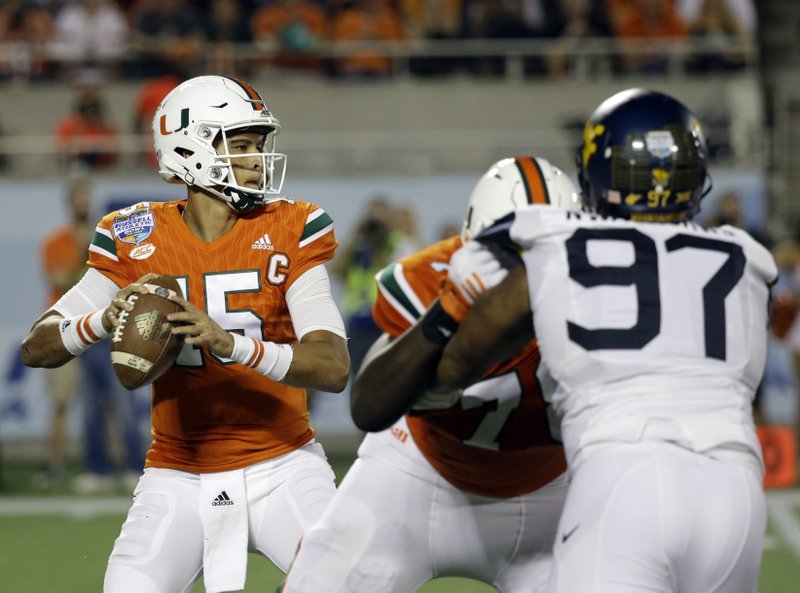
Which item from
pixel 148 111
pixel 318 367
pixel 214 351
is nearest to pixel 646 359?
pixel 318 367

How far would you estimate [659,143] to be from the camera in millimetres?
2688

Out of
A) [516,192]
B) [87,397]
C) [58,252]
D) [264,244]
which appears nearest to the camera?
[516,192]

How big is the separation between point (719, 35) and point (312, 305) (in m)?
9.02

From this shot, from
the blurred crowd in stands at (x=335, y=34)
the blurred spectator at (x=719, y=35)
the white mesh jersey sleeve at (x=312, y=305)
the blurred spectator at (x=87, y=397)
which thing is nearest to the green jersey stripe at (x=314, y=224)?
the white mesh jersey sleeve at (x=312, y=305)

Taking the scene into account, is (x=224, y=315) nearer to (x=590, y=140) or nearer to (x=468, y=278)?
(x=468, y=278)

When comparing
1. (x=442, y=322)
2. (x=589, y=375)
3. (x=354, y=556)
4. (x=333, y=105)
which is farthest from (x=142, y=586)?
(x=333, y=105)

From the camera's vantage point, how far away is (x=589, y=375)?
8.40 ft

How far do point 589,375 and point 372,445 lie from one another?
110 centimetres

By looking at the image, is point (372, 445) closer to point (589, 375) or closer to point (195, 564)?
point (195, 564)

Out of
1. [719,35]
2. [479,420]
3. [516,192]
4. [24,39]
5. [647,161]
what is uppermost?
[24,39]

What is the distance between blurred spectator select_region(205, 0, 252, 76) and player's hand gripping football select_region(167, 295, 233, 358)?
834 centimetres

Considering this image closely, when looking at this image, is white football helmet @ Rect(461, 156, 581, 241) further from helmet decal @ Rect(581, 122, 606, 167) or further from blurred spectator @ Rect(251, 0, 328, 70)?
blurred spectator @ Rect(251, 0, 328, 70)

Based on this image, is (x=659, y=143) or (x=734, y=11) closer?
(x=659, y=143)

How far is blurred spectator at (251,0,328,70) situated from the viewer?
11.4m
